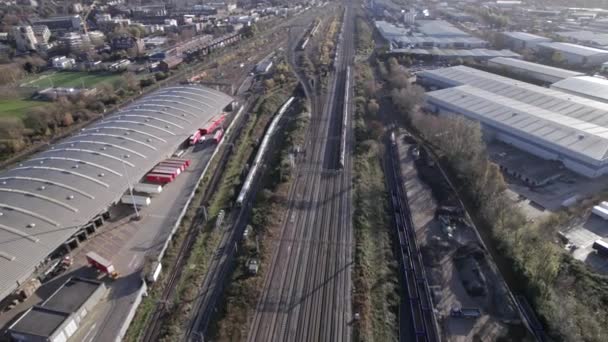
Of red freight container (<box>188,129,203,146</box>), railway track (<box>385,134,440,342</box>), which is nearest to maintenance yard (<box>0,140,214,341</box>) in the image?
red freight container (<box>188,129,203,146</box>)

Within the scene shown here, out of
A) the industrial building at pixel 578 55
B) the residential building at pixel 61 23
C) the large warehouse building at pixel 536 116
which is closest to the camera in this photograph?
the large warehouse building at pixel 536 116

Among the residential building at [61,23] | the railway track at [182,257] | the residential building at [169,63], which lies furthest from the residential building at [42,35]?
the railway track at [182,257]

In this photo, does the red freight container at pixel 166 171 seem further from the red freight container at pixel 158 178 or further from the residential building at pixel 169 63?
the residential building at pixel 169 63

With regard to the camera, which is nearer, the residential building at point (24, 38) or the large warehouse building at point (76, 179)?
the large warehouse building at point (76, 179)

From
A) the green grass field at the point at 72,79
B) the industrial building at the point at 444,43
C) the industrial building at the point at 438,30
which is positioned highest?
the green grass field at the point at 72,79

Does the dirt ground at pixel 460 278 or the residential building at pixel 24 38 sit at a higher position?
the residential building at pixel 24 38

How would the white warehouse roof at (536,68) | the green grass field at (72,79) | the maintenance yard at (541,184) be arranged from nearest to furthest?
1. the maintenance yard at (541,184)
2. the white warehouse roof at (536,68)
3. the green grass field at (72,79)

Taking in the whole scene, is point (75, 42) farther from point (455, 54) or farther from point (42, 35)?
point (455, 54)

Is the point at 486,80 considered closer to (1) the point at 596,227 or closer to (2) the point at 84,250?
(1) the point at 596,227
